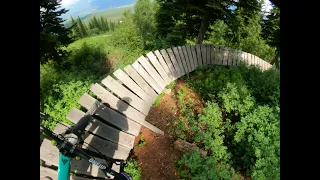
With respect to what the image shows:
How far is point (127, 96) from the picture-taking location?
5691 mm

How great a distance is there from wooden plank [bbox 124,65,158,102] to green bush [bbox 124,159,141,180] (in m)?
1.90

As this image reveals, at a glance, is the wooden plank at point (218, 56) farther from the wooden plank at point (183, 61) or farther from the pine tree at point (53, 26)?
the pine tree at point (53, 26)

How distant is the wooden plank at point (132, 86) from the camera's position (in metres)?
5.98

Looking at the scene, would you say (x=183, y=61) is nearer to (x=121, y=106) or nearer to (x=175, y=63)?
(x=175, y=63)

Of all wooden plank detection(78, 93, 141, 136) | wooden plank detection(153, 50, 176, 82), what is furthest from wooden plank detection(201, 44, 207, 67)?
wooden plank detection(78, 93, 141, 136)

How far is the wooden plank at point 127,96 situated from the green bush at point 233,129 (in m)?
1.19

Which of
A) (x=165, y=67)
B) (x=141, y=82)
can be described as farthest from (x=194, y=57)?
(x=141, y=82)

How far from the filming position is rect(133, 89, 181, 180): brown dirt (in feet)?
16.5

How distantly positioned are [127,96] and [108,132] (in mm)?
1250
